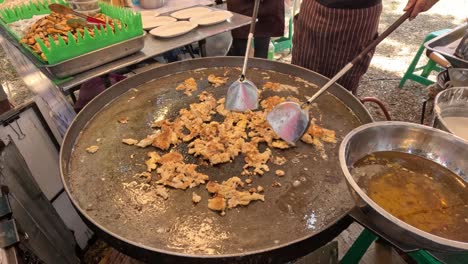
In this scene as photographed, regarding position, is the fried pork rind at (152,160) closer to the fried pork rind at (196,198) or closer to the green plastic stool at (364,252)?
the fried pork rind at (196,198)

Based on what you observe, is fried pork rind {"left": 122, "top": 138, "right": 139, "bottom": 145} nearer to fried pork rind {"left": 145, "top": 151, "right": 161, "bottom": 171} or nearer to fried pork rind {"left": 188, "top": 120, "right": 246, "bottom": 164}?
fried pork rind {"left": 145, "top": 151, "right": 161, "bottom": 171}

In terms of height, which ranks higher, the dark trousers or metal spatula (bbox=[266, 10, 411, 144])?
metal spatula (bbox=[266, 10, 411, 144])

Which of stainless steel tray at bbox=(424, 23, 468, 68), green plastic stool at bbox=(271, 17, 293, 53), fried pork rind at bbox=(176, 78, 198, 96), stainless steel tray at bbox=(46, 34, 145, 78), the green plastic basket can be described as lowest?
green plastic stool at bbox=(271, 17, 293, 53)

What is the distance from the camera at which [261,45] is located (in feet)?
13.0

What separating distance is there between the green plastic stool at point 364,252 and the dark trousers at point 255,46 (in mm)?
2613

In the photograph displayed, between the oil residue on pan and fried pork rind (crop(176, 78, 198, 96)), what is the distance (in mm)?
339

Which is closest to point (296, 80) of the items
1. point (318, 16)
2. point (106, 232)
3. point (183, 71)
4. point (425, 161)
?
point (318, 16)

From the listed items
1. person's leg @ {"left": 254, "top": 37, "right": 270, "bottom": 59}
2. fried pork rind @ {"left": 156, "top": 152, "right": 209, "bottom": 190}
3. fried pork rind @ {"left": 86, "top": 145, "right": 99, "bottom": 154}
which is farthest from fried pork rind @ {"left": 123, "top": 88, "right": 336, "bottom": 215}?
person's leg @ {"left": 254, "top": 37, "right": 270, "bottom": 59}

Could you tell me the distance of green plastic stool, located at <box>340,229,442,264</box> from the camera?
1796 millimetres

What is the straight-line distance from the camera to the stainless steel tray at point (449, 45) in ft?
8.27

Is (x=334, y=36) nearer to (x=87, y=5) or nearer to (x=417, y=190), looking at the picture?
(x=417, y=190)

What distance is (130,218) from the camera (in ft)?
4.54

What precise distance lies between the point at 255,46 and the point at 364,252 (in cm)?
287

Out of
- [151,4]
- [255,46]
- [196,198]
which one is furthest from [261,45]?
[196,198]
